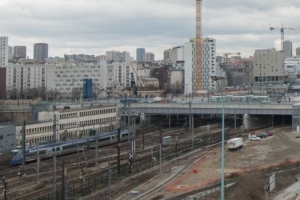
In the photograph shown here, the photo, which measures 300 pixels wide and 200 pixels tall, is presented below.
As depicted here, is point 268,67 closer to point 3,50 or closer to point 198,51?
point 198,51

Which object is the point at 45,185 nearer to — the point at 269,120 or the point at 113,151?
the point at 113,151

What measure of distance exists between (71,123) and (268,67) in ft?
363

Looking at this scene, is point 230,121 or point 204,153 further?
point 230,121

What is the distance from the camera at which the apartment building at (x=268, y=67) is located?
483 ft

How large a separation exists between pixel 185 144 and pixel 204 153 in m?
5.47

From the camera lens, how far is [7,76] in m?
109

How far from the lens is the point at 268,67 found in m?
149

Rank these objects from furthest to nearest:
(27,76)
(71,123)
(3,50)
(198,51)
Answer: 1. (3,50)
2. (27,76)
3. (198,51)
4. (71,123)

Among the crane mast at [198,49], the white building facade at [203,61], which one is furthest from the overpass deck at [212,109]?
the white building facade at [203,61]

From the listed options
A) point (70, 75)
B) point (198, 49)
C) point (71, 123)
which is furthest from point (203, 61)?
point (71, 123)

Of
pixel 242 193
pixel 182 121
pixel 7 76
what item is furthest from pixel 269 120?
pixel 7 76

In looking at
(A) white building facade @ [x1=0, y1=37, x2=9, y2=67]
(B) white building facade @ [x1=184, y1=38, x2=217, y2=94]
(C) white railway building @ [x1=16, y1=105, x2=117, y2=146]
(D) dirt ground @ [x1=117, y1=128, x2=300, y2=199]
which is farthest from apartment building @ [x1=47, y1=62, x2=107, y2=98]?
(D) dirt ground @ [x1=117, y1=128, x2=300, y2=199]

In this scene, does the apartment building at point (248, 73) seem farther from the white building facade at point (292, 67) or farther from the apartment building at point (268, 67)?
the white building facade at point (292, 67)

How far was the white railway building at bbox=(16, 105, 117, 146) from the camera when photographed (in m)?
41.5
